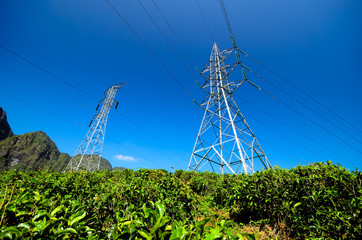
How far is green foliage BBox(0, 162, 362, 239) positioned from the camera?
1327mm

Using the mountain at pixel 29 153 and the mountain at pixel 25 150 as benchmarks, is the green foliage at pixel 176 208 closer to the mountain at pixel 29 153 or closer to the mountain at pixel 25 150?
the mountain at pixel 29 153

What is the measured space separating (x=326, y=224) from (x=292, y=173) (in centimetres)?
143

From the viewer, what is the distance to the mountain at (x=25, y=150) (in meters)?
125

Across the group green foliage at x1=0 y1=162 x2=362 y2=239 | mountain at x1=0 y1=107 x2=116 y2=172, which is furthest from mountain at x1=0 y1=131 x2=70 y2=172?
green foliage at x1=0 y1=162 x2=362 y2=239

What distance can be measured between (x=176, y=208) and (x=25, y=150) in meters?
207

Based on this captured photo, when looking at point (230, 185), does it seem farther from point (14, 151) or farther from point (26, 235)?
point (14, 151)

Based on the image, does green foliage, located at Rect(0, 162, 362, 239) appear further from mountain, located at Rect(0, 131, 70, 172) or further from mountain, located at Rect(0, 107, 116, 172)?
mountain, located at Rect(0, 107, 116, 172)

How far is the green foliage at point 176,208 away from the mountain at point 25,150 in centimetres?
15694

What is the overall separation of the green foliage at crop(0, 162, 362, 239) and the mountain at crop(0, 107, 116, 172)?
157m

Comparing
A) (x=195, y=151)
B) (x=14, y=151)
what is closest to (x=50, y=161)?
(x=14, y=151)

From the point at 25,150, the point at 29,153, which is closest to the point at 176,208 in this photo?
the point at 29,153

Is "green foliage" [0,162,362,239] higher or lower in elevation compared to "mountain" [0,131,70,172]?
lower

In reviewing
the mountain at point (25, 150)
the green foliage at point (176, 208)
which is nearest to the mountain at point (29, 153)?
the mountain at point (25, 150)

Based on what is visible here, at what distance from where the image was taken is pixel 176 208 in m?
2.72
